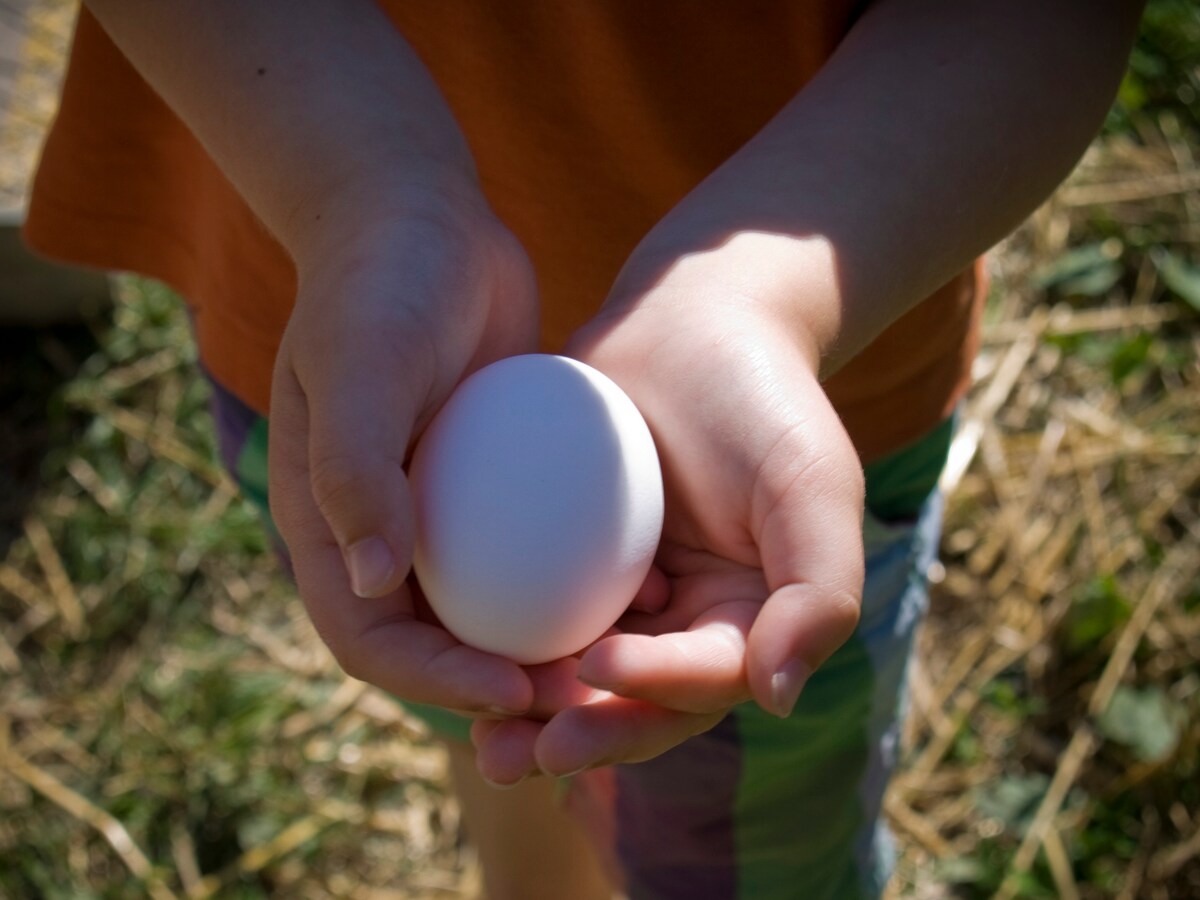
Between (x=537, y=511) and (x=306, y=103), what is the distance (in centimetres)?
35

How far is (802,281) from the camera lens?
78cm

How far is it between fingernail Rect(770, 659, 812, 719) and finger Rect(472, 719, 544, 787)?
15cm

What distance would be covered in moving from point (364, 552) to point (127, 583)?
1329 mm

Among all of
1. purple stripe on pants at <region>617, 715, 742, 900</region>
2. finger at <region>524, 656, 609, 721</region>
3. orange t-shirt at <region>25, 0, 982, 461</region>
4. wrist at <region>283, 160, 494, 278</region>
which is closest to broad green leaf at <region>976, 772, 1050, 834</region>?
purple stripe on pants at <region>617, 715, 742, 900</region>

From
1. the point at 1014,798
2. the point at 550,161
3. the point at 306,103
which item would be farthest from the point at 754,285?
the point at 1014,798

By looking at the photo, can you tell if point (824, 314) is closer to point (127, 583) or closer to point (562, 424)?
point (562, 424)

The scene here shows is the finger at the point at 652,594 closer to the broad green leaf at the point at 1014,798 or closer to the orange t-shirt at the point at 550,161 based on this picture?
the orange t-shirt at the point at 550,161

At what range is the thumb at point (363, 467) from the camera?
26.3 inches

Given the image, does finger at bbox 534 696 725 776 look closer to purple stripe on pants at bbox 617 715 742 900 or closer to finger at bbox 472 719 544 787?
finger at bbox 472 719 544 787

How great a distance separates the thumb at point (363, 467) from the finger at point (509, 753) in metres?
0.12

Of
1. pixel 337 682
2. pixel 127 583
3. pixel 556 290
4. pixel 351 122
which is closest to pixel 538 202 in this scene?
pixel 556 290

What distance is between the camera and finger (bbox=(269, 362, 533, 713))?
0.71m

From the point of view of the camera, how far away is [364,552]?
0.67 m

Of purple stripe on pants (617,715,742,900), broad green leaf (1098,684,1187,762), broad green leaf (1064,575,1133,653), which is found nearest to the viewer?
purple stripe on pants (617,715,742,900)
